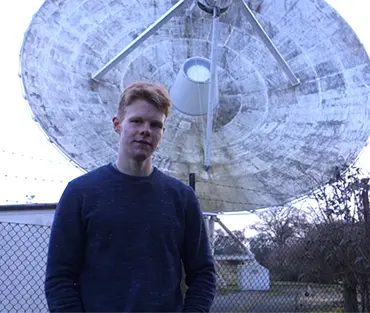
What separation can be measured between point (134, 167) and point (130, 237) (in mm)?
315

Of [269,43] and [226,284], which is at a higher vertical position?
[269,43]

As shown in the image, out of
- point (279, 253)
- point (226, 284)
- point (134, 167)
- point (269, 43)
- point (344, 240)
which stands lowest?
point (226, 284)

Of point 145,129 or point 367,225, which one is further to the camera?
point 367,225

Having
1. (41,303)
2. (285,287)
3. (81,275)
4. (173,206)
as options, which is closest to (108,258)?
(81,275)

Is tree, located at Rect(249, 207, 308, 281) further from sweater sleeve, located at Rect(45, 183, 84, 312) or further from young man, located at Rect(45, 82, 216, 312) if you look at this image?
sweater sleeve, located at Rect(45, 183, 84, 312)

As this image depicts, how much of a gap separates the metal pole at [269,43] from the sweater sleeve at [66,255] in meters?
11.8

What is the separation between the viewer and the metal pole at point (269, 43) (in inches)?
539

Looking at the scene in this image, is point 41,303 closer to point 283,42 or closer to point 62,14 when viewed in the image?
point 62,14

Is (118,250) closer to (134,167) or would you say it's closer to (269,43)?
(134,167)

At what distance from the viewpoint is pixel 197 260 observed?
2.60 meters

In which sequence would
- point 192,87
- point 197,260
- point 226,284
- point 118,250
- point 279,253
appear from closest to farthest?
1. point 118,250
2. point 197,260
3. point 279,253
4. point 226,284
5. point 192,87

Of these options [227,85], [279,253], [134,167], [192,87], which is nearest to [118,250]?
[134,167]

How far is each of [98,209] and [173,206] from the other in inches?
13.3

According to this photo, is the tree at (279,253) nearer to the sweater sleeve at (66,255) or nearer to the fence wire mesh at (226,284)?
the fence wire mesh at (226,284)
